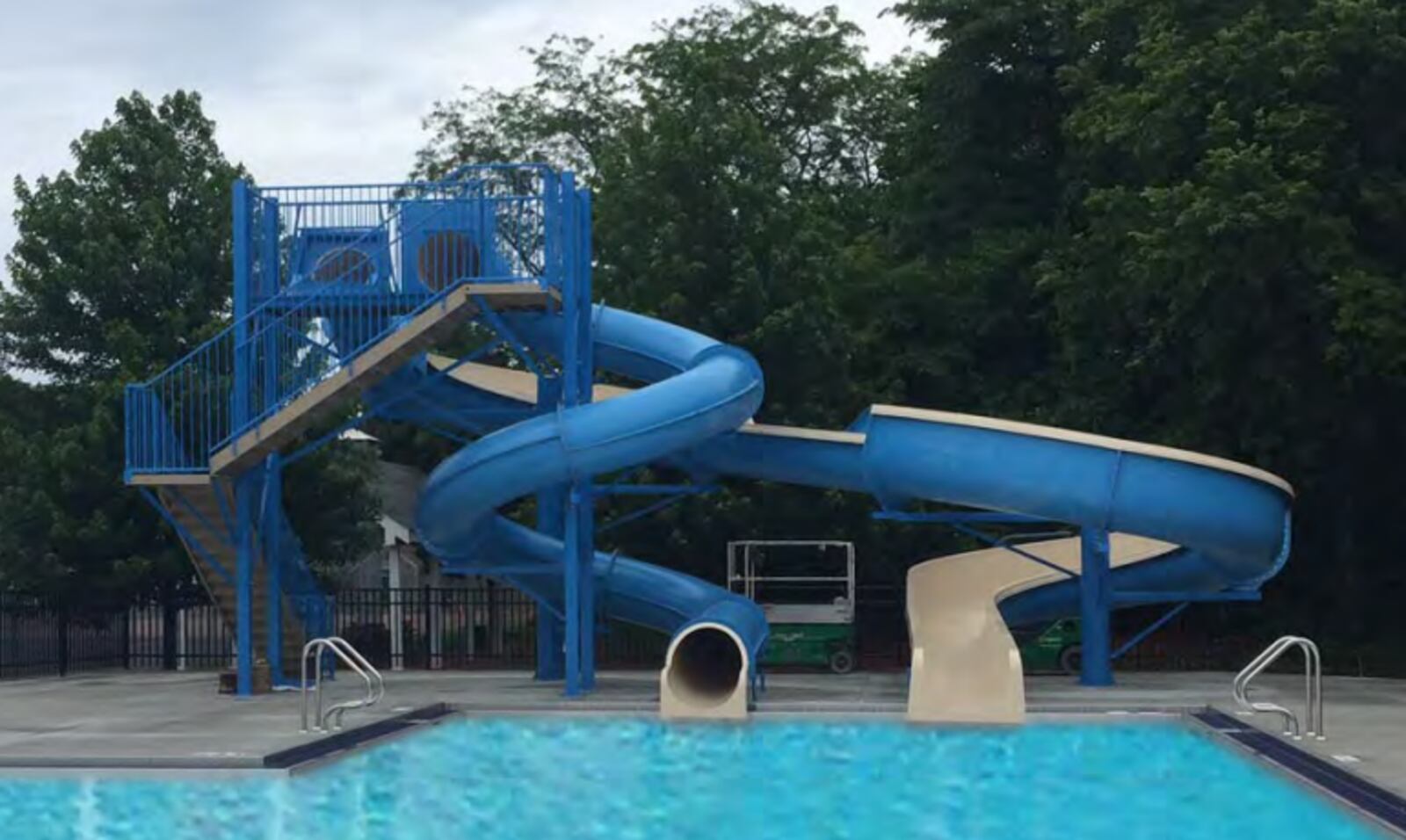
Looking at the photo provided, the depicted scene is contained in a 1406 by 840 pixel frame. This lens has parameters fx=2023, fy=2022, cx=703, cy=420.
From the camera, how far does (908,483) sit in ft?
82.6

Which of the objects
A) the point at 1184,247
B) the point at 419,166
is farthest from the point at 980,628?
the point at 419,166

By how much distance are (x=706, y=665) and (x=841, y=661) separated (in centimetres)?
645

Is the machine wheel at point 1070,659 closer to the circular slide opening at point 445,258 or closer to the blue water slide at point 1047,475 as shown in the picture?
the blue water slide at point 1047,475

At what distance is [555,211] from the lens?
2534 cm

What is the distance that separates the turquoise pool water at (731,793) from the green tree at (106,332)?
43.3 ft

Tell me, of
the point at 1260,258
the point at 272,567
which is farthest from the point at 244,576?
the point at 1260,258

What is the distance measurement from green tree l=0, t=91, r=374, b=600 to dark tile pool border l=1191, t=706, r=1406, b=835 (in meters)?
17.4

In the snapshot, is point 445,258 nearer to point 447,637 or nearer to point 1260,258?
point 1260,258

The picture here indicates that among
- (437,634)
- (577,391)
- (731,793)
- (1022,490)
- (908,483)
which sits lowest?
(731,793)

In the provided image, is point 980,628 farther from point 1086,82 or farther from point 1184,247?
point 1086,82

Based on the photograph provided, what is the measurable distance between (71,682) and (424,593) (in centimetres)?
631

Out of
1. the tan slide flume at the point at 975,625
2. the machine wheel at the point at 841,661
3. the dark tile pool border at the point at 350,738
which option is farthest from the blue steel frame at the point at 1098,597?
the dark tile pool border at the point at 350,738

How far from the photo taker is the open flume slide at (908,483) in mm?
23109

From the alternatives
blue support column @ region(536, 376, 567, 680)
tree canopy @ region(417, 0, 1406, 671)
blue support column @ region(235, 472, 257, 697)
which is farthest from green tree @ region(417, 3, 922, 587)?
blue support column @ region(235, 472, 257, 697)
